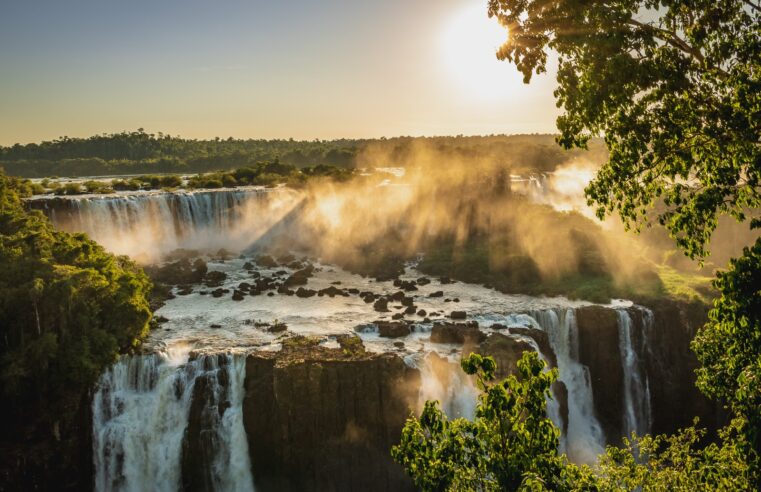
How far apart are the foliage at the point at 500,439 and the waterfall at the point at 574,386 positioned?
22495 mm

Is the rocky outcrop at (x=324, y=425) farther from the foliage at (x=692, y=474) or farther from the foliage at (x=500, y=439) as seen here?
the foliage at (x=500, y=439)

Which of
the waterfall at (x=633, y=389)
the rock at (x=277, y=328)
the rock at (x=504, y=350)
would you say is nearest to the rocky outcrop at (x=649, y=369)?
the waterfall at (x=633, y=389)

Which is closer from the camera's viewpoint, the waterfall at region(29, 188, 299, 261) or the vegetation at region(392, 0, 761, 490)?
the vegetation at region(392, 0, 761, 490)

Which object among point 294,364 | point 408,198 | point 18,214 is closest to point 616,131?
point 294,364

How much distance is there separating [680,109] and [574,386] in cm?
2444

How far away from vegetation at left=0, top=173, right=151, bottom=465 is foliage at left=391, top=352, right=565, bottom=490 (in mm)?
19836

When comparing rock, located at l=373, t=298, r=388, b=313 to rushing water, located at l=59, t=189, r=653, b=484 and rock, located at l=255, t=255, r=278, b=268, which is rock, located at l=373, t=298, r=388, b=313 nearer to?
rushing water, located at l=59, t=189, r=653, b=484

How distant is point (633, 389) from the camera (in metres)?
32.3

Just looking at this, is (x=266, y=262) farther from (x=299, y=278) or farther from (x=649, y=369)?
(x=649, y=369)

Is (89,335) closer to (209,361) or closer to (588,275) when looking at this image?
(209,361)

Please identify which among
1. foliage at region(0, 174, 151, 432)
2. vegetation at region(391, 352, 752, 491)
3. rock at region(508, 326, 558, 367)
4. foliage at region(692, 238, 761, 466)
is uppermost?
foliage at region(692, 238, 761, 466)

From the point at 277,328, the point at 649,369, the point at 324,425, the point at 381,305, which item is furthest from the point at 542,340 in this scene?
the point at 277,328

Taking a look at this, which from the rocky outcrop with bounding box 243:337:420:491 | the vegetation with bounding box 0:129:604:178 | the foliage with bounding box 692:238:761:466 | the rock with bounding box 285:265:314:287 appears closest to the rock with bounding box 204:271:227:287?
the rock with bounding box 285:265:314:287

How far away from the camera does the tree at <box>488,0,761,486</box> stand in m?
9.07
